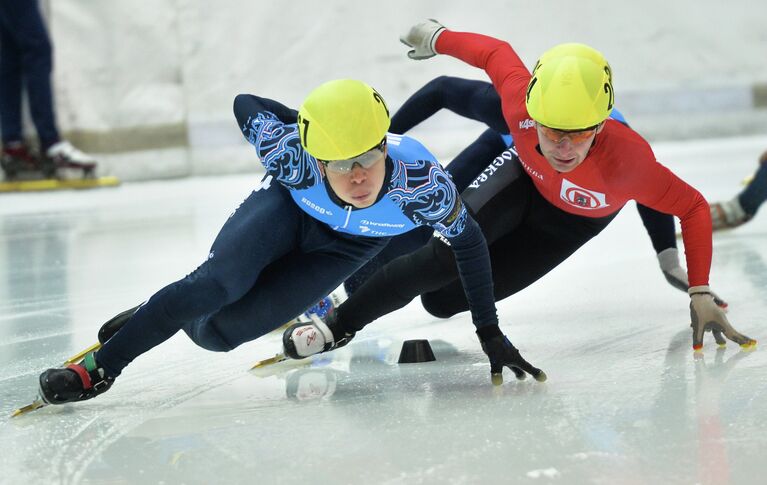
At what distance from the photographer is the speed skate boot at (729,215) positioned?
15.8 ft

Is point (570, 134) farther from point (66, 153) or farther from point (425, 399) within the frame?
point (66, 153)

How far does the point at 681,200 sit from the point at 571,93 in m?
0.46

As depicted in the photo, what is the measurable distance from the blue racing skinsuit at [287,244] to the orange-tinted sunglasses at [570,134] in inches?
14.8

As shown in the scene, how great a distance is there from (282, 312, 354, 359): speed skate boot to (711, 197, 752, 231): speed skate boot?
8.12ft

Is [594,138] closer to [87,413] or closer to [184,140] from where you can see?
[87,413]

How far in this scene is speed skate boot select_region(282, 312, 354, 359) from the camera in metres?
2.89

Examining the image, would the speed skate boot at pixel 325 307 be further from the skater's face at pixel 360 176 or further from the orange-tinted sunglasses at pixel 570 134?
the orange-tinted sunglasses at pixel 570 134

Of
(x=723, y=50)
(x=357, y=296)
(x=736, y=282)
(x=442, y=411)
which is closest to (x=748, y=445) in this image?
(x=442, y=411)

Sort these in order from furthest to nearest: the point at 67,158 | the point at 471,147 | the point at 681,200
→ the point at 67,158 → the point at 471,147 → the point at 681,200

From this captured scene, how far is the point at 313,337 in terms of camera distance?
293 centimetres

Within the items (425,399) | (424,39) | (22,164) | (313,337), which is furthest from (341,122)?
(22,164)

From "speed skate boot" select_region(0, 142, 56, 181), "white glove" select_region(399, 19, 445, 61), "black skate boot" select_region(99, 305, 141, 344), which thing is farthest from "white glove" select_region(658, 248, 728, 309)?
"speed skate boot" select_region(0, 142, 56, 181)

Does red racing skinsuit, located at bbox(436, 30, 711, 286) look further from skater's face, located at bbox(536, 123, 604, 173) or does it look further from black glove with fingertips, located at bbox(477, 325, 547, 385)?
black glove with fingertips, located at bbox(477, 325, 547, 385)

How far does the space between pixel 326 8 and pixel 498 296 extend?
207 inches
